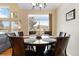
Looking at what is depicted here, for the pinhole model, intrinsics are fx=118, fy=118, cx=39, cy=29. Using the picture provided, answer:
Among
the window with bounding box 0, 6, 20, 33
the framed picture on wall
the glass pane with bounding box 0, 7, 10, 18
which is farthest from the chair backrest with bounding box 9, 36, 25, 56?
the framed picture on wall

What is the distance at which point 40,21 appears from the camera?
5.68ft

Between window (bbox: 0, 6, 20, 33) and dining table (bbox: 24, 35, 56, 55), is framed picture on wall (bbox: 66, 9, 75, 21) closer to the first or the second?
dining table (bbox: 24, 35, 56, 55)

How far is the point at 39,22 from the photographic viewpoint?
1696mm

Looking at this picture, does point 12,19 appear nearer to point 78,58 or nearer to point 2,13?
point 2,13

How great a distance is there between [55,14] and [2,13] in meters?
0.80

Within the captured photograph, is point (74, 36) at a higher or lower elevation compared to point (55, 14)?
lower

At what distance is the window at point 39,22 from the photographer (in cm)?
170

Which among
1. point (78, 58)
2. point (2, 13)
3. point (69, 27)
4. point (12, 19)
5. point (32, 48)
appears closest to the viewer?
point (78, 58)

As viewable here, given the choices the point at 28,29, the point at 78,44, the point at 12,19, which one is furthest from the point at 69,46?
the point at 12,19

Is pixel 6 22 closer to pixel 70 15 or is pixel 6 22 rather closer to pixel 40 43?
pixel 40 43

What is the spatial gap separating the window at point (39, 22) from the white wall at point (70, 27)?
0.23 m

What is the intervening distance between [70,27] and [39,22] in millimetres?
570

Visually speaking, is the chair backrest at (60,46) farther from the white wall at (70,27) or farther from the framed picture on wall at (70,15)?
the framed picture on wall at (70,15)

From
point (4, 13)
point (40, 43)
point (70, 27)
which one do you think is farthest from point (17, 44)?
point (70, 27)
